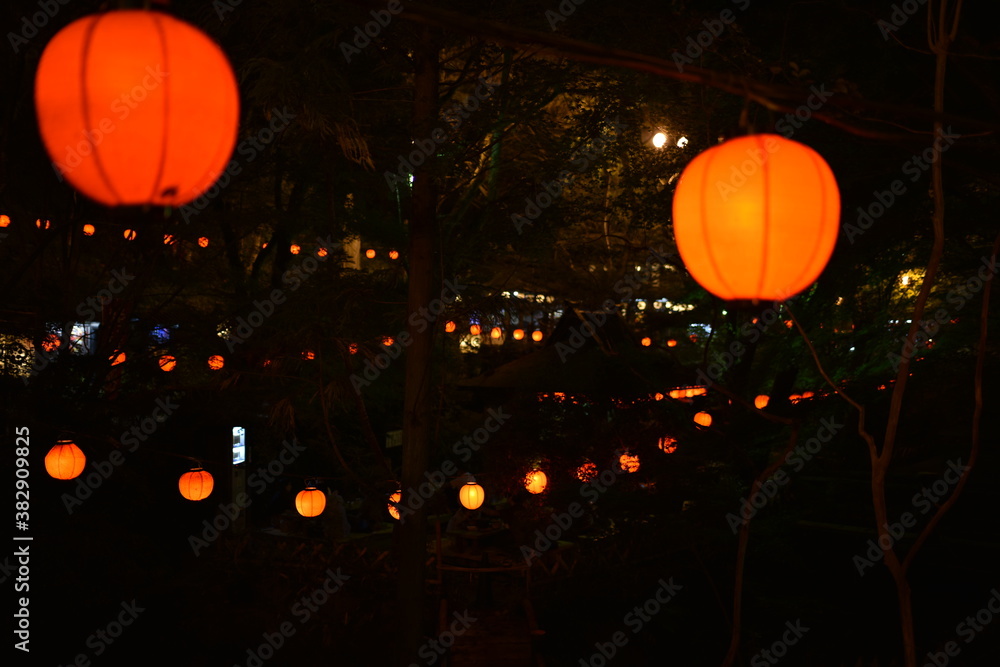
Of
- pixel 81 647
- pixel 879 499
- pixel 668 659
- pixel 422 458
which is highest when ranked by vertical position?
pixel 422 458

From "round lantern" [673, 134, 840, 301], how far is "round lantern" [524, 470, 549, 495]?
22.4ft

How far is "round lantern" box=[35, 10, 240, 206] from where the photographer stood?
1.76 meters

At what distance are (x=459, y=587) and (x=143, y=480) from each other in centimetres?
425

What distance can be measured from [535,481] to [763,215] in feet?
23.2

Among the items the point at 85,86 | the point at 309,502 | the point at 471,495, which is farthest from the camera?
the point at 471,495

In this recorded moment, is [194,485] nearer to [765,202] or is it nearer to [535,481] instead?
[535,481]

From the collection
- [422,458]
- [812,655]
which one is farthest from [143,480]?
[812,655]

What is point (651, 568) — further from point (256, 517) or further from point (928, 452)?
Result: point (256, 517)

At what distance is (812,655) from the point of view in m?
7.89

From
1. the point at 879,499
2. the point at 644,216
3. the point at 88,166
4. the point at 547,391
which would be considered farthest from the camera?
the point at 644,216

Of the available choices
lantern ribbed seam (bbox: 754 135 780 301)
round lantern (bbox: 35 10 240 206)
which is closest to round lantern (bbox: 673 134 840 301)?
lantern ribbed seam (bbox: 754 135 780 301)

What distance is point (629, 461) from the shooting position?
8.93 metres

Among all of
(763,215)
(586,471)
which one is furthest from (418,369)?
(763,215)

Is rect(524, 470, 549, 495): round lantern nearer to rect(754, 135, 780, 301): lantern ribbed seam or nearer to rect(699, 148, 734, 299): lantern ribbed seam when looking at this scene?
rect(699, 148, 734, 299): lantern ribbed seam
